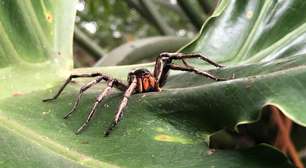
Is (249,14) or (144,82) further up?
(249,14)

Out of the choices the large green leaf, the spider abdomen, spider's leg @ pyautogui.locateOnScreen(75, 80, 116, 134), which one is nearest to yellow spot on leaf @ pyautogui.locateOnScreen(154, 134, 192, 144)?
the large green leaf

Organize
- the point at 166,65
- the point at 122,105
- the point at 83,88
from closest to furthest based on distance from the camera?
the point at 122,105
the point at 83,88
the point at 166,65

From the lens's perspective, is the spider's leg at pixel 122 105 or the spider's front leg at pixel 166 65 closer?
the spider's leg at pixel 122 105

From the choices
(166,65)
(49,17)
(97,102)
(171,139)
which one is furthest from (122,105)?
(49,17)

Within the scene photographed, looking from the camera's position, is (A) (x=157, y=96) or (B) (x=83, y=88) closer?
(A) (x=157, y=96)

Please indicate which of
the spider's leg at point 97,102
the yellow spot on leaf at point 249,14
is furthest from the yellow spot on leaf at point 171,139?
the yellow spot on leaf at point 249,14

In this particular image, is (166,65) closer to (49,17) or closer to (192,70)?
(192,70)

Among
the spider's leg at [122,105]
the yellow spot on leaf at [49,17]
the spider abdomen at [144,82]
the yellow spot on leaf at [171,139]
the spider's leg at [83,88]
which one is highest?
the yellow spot on leaf at [171,139]

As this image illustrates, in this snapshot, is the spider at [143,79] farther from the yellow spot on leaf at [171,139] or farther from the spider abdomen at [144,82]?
the yellow spot on leaf at [171,139]
